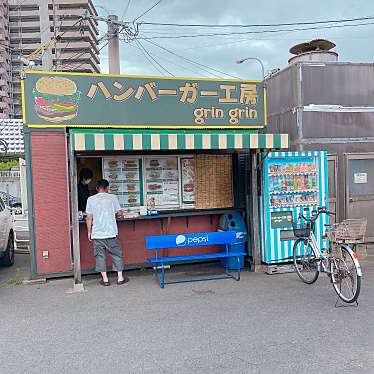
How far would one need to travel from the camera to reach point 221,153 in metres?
8.38

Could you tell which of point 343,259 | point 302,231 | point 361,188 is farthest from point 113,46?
point 343,259

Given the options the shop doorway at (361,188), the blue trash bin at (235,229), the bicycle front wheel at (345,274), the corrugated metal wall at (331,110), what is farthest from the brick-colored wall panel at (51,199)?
the shop doorway at (361,188)

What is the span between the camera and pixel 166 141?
648 centimetres

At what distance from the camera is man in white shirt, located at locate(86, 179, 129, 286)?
22.8ft

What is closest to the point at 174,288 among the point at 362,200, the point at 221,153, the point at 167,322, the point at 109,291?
the point at 109,291

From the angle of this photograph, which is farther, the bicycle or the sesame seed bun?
the sesame seed bun

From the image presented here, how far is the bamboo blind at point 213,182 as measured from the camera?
8.34 meters

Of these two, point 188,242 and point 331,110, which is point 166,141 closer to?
point 188,242

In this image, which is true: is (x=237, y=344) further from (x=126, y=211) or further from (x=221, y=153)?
(x=221, y=153)

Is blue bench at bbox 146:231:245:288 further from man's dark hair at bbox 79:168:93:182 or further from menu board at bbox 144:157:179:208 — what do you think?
man's dark hair at bbox 79:168:93:182

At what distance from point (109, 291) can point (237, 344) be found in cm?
286

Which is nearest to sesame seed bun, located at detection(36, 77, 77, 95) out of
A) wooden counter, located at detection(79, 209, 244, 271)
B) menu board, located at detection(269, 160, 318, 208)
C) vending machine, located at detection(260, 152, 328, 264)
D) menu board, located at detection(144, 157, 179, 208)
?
menu board, located at detection(144, 157, 179, 208)

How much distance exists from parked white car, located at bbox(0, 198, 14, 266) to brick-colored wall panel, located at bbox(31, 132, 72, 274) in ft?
5.53

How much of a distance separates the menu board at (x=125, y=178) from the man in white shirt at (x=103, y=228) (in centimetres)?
79
